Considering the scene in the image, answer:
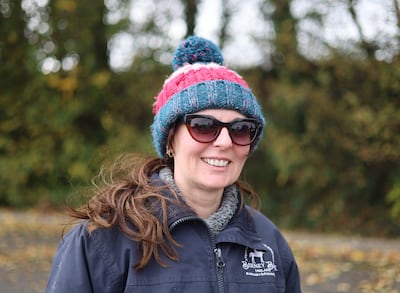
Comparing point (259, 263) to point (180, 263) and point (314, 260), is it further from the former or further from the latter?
point (314, 260)

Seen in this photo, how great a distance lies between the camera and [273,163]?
11.8 metres

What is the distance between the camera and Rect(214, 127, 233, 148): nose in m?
2.23

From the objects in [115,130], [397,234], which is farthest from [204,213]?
[115,130]

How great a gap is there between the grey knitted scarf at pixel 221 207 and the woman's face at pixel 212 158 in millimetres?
104

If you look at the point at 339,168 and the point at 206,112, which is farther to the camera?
the point at 339,168

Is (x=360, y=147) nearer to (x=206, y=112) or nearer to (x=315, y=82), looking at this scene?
(x=315, y=82)

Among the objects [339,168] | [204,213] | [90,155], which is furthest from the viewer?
[90,155]

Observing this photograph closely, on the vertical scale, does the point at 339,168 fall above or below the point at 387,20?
below

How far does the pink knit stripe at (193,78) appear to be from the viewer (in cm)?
230

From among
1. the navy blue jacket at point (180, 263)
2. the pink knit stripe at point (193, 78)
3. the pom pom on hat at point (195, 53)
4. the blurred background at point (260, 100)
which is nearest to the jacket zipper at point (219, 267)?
the navy blue jacket at point (180, 263)

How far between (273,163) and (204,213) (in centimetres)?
948

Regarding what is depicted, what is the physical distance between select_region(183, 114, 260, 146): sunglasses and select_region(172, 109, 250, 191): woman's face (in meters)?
0.02

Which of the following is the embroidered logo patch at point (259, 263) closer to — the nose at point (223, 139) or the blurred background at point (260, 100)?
the nose at point (223, 139)

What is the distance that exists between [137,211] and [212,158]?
0.37m
